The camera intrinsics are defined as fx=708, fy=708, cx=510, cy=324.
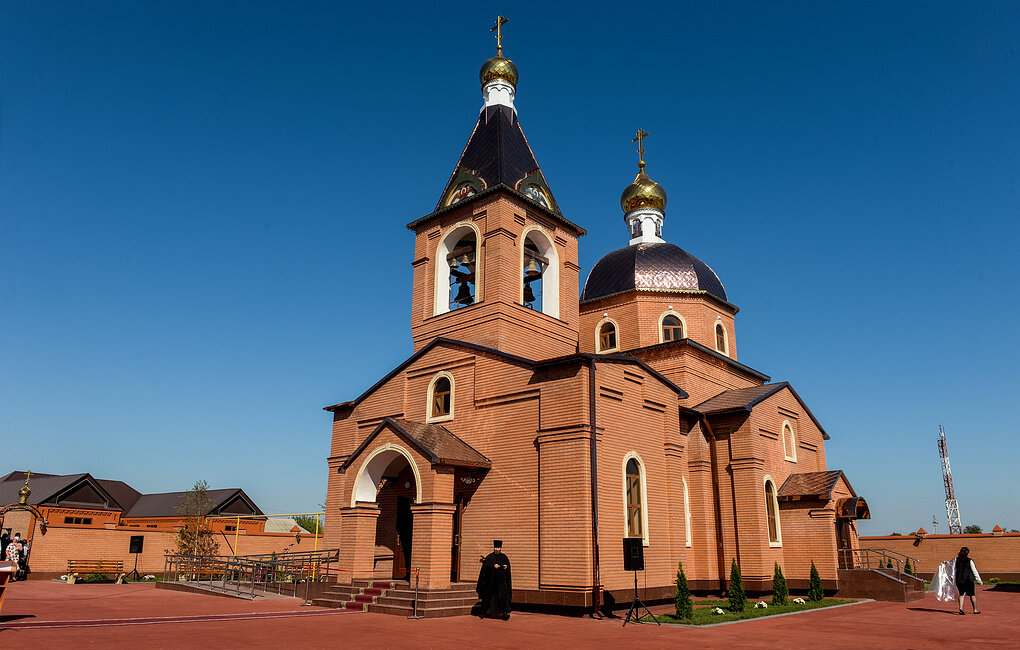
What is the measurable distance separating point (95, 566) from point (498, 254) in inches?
759

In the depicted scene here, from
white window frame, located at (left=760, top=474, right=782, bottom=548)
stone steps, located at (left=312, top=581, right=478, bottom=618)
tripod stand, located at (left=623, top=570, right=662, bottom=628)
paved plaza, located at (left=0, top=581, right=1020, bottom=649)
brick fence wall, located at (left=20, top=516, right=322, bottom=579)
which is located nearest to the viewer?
paved plaza, located at (left=0, top=581, right=1020, bottom=649)

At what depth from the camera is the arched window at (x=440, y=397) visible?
17688 millimetres

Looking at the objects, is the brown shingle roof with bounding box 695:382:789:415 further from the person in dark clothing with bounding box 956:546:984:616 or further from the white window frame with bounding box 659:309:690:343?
the person in dark clothing with bounding box 956:546:984:616

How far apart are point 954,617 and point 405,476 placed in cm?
1221

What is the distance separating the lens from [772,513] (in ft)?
63.4

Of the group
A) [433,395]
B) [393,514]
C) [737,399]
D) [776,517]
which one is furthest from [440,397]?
[776,517]

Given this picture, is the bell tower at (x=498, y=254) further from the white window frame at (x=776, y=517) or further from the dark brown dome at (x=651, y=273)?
the white window frame at (x=776, y=517)

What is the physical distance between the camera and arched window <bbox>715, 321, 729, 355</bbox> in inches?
936

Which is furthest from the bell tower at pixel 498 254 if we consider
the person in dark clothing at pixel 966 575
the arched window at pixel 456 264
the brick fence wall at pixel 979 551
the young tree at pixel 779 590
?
the brick fence wall at pixel 979 551

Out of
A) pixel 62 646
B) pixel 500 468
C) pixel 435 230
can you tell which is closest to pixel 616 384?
pixel 500 468

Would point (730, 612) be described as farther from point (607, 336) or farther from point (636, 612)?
point (607, 336)

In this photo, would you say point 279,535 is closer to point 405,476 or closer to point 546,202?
point 405,476

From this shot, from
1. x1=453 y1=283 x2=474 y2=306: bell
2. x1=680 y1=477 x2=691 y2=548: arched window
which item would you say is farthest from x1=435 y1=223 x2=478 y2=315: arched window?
x1=680 y1=477 x2=691 y2=548: arched window

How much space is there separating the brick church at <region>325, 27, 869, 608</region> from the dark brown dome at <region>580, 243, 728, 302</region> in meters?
0.08
